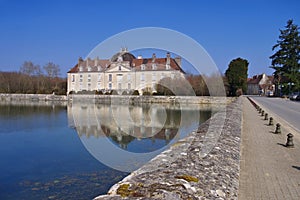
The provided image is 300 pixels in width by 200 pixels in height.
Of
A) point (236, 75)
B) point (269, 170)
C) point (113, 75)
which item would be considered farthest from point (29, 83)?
point (269, 170)

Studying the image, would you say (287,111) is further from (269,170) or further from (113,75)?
(113,75)

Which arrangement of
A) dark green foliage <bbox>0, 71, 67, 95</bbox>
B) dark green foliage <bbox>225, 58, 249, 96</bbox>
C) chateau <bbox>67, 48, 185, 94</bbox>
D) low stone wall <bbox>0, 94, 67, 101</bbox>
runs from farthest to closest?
dark green foliage <bbox>0, 71, 67, 95</bbox> → low stone wall <bbox>0, 94, 67, 101</bbox> → chateau <bbox>67, 48, 185, 94</bbox> → dark green foliage <bbox>225, 58, 249, 96</bbox>

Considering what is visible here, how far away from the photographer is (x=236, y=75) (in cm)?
4172

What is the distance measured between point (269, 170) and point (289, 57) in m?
45.0

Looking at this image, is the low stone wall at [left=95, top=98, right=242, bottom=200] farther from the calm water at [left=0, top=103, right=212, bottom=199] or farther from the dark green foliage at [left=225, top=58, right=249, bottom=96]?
the dark green foliage at [left=225, top=58, right=249, bottom=96]

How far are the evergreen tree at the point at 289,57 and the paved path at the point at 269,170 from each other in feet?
131

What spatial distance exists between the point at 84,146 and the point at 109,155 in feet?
7.46

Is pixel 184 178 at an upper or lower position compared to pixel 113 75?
lower

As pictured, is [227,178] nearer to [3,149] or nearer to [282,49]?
[3,149]

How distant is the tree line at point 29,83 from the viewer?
5372 cm

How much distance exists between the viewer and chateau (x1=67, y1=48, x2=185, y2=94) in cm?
4278

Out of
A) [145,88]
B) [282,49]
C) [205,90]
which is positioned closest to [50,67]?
[145,88]

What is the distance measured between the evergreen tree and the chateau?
17.6m

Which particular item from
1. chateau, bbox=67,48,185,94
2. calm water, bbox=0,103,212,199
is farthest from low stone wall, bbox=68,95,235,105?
calm water, bbox=0,103,212,199
